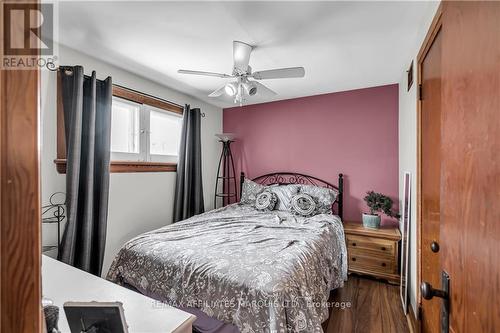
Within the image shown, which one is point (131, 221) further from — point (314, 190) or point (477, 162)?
point (477, 162)

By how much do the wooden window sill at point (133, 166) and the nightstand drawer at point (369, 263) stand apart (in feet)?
8.43

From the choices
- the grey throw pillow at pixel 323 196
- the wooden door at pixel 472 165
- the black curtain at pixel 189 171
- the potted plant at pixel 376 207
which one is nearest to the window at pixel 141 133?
the black curtain at pixel 189 171

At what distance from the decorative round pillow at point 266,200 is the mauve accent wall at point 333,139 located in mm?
649

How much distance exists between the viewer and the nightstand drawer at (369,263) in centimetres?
273

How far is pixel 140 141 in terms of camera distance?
2975 mm

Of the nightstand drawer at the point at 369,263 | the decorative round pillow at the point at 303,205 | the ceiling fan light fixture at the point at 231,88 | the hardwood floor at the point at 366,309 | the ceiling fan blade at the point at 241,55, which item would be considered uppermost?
the ceiling fan blade at the point at 241,55

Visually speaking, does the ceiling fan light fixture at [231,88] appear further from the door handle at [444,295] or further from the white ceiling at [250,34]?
the door handle at [444,295]

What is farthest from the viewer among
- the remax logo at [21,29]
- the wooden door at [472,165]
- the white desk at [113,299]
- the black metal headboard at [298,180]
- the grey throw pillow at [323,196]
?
the black metal headboard at [298,180]

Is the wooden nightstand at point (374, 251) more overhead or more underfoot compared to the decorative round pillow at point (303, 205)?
more underfoot

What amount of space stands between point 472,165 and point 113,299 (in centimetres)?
141

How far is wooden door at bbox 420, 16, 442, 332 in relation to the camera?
1.36 meters

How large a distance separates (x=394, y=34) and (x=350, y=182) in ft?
6.43

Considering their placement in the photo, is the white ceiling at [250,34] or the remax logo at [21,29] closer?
the remax logo at [21,29]

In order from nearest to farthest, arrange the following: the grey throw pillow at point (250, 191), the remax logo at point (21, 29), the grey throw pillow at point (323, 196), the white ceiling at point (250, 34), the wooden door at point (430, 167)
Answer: the remax logo at point (21, 29) → the wooden door at point (430, 167) → the white ceiling at point (250, 34) → the grey throw pillow at point (323, 196) → the grey throw pillow at point (250, 191)
